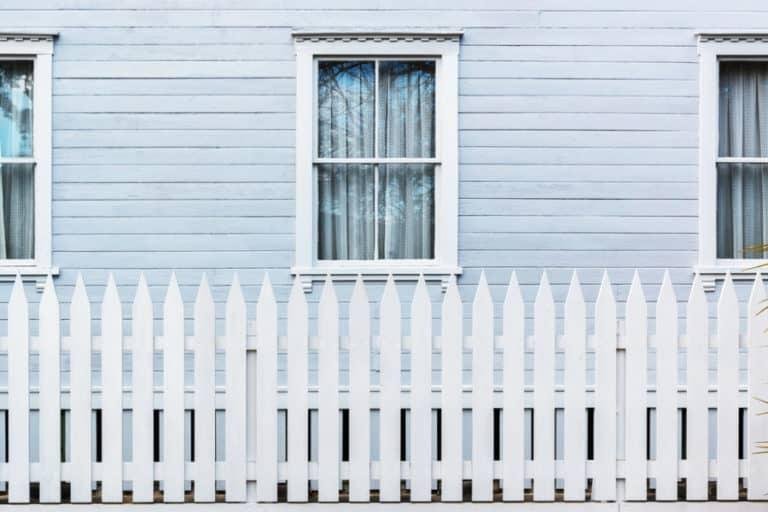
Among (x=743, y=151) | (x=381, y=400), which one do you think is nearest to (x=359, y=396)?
(x=381, y=400)

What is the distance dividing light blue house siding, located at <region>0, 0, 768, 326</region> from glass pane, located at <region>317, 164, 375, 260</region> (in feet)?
0.96

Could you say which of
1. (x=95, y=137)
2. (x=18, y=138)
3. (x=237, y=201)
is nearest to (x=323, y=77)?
(x=237, y=201)

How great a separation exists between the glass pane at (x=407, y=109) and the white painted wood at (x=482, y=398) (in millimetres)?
2735

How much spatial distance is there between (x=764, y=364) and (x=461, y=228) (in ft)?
9.50

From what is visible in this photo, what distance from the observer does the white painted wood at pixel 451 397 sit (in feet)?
16.9

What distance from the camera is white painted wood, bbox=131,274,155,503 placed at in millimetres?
5117

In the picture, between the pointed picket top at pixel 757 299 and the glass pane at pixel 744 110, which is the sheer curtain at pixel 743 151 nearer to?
the glass pane at pixel 744 110

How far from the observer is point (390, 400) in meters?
5.17

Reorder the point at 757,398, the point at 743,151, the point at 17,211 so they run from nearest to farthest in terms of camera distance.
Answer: the point at 757,398, the point at 17,211, the point at 743,151

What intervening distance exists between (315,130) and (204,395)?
3025 mm

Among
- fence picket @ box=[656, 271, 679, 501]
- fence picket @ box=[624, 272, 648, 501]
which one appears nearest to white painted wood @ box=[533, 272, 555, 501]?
fence picket @ box=[624, 272, 648, 501]

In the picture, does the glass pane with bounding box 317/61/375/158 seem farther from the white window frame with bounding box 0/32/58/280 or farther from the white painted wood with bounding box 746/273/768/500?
the white painted wood with bounding box 746/273/768/500

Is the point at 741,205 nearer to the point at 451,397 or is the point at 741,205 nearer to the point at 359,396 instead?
the point at 451,397

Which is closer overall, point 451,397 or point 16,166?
point 451,397
